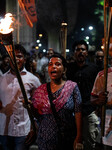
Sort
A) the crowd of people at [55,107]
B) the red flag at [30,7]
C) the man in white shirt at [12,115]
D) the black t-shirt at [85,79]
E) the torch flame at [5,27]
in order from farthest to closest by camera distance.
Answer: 1. the red flag at [30,7]
2. the black t-shirt at [85,79]
3. the man in white shirt at [12,115]
4. the crowd of people at [55,107]
5. the torch flame at [5,27]

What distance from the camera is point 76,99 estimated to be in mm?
2686

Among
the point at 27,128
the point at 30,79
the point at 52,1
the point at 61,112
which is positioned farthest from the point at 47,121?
the point at 52,1

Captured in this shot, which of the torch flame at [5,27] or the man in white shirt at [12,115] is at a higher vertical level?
the torch flame at [5,27]

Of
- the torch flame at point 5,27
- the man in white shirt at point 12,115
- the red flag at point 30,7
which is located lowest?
the man in white shirt at point 12,115

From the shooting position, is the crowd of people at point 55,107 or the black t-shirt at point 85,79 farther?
the black t-shirt at point 85,79

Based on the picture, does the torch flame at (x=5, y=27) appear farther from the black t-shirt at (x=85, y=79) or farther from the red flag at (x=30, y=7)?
the red flag at (x=30, y=7)

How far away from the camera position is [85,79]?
373cm

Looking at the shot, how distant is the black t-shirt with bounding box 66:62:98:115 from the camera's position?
3.67m

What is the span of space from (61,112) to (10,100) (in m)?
1.03

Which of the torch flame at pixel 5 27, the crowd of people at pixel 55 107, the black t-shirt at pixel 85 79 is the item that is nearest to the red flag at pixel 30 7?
the black t-shirt at pixel 85 79

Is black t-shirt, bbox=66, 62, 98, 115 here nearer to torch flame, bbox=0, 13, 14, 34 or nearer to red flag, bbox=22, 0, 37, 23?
torch flame, bbox=0, 13, 14, 34

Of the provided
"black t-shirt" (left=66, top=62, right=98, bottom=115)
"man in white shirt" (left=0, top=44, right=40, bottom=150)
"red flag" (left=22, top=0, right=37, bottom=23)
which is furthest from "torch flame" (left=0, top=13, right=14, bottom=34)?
"red flag" (left=22, top=0, right=37, bottom=23)

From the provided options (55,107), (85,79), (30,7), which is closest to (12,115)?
(55,107)

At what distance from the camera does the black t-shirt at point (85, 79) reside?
367 centimetres
